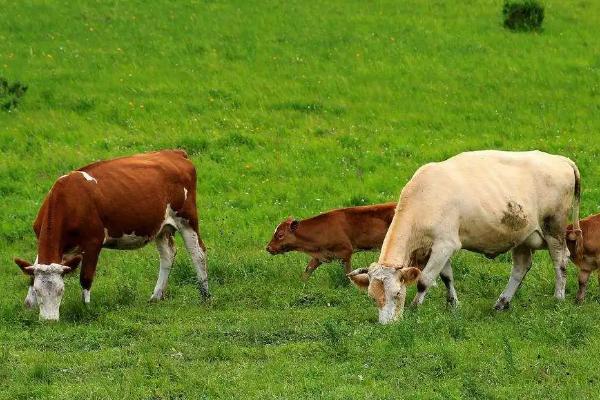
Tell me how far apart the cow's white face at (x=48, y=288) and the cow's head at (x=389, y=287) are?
3698 millimetres

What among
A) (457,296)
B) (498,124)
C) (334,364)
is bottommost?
(498,124)

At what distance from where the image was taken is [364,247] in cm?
1706

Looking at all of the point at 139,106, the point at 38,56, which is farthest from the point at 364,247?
the point at 38,56

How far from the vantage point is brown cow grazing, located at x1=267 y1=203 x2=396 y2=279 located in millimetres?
16906

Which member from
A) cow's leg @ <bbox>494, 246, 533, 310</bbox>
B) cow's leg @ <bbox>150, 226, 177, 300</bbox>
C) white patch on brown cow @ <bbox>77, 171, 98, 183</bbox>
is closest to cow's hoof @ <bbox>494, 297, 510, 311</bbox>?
cow's leg @ <bbox>494, 246, 533, 310</bbox>

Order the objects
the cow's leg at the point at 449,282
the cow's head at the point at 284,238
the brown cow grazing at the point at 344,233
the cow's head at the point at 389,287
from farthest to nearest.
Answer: the cow's head at the point at 284,238
the brown cow grazing at the point at 344,233
the cow's leg at the point at 449,282
the cow's head at the point at 389,287

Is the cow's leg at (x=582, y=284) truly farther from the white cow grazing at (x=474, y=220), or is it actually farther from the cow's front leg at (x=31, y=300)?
the cow's front leg at (x=31, y=300)

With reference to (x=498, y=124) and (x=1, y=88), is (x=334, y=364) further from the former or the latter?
(x=1, y=88)

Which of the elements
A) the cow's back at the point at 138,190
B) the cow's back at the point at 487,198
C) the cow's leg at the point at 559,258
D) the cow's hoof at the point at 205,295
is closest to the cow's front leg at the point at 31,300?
the cow's back at the point at 138,190

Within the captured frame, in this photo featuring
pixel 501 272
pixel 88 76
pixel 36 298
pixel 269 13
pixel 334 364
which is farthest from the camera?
pixel 269 13

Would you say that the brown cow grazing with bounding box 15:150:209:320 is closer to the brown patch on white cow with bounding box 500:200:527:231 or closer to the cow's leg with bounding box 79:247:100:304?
the cow's leg with bounding box 79:247:100:304

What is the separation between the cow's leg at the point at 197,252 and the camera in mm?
15672

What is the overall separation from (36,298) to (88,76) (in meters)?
13.6

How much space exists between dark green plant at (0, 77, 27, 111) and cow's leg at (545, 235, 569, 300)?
14338 mm
